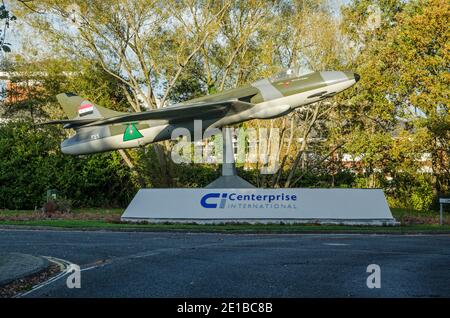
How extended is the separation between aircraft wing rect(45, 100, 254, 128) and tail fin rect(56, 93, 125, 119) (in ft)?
4.38

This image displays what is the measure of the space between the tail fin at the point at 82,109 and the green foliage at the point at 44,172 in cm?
1117

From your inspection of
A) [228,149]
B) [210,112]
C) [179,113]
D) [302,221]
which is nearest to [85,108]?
[179,113]

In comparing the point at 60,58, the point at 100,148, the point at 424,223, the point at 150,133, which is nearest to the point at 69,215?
the point at 100,148

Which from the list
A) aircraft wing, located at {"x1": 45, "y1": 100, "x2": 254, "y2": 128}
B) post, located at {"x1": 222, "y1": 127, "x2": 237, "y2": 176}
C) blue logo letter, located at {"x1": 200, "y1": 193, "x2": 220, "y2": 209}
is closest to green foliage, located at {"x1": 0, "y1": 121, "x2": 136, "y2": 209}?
aircraft wing, located at {"x1": 45, "y1": 100, "x2": 254, "y2": 128}

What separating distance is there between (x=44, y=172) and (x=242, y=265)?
2902 centimetres

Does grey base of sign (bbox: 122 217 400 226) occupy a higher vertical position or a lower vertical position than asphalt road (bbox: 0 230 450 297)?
lower

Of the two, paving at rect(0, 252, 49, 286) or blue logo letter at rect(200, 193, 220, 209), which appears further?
blue logo letter at rect(200, 193, 220, 209)

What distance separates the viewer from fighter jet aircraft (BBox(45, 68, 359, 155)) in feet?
83.0

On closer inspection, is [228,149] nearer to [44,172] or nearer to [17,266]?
[17,266]

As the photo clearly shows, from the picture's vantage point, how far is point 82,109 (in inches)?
1124

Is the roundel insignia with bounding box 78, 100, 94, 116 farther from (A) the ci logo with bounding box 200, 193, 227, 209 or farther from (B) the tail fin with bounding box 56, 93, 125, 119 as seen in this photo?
(A) the ci logo with bounding box 200, 193, 227, 209

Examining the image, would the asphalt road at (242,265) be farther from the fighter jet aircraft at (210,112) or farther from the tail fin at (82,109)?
the tail fin at (82,109)

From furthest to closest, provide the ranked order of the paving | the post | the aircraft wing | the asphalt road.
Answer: the post, the aircraft wing, the paving, the asphalt road
